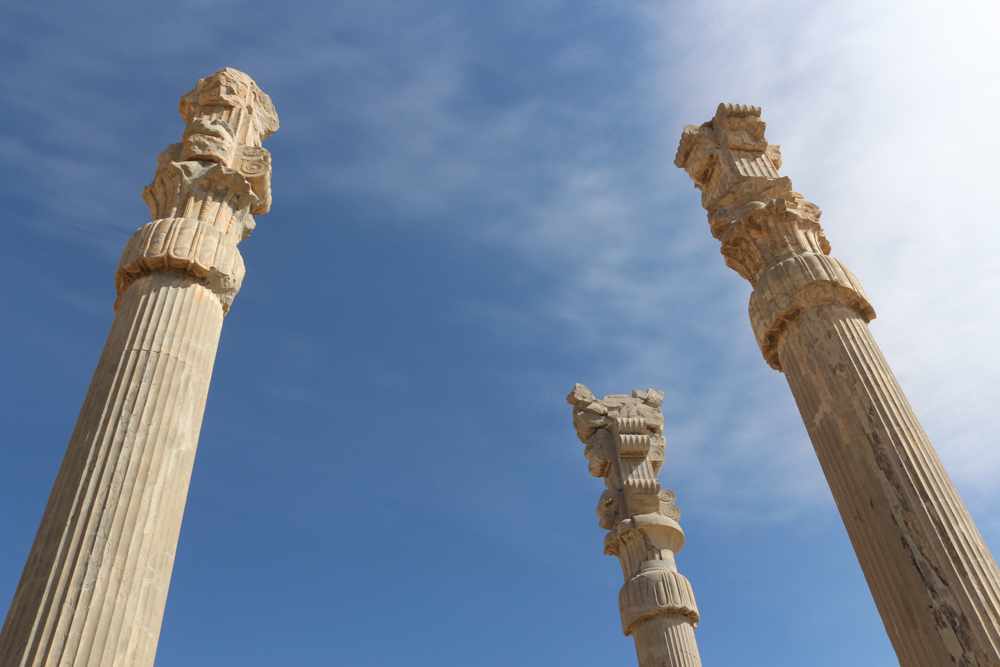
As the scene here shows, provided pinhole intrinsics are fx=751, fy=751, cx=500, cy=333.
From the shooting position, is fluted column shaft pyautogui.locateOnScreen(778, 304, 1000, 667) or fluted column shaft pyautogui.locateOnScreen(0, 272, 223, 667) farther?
fluted column shaft pyautogui.locateOnScreen(778, 304, 1000, 667)

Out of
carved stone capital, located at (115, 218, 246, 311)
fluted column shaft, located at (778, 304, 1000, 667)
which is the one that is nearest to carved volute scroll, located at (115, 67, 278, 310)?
carved stone capital, located at (115, 218, 246, 311)

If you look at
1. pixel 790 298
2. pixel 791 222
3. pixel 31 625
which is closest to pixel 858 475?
pixel 790 298

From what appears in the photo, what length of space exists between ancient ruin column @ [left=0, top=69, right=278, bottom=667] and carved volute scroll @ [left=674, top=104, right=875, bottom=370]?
681 cm

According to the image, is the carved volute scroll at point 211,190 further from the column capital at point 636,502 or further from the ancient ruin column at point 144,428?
the column capital at point 636,502

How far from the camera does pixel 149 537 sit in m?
6.77

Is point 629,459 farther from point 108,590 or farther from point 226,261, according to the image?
point 108,590

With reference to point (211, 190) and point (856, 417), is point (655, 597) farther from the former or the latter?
point (211, 190)

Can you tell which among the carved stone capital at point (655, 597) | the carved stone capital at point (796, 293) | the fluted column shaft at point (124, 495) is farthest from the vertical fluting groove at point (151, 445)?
the carved stone capital at point (655, 597)

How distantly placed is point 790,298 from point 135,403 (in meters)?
7.88

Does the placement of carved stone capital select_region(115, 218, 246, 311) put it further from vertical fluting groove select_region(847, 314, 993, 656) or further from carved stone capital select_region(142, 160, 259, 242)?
vertical fluting groove select_region(847, 314, 993, 656)

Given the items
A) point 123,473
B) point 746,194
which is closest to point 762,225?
point 746,194

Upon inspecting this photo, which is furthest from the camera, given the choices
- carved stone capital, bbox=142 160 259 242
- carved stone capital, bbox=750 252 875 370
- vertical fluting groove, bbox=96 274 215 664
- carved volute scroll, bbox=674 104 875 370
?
carved volute scroll, bbox=674 104 875 370

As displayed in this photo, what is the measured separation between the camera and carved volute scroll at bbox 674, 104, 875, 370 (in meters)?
9.88

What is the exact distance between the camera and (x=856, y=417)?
28.1 ft
